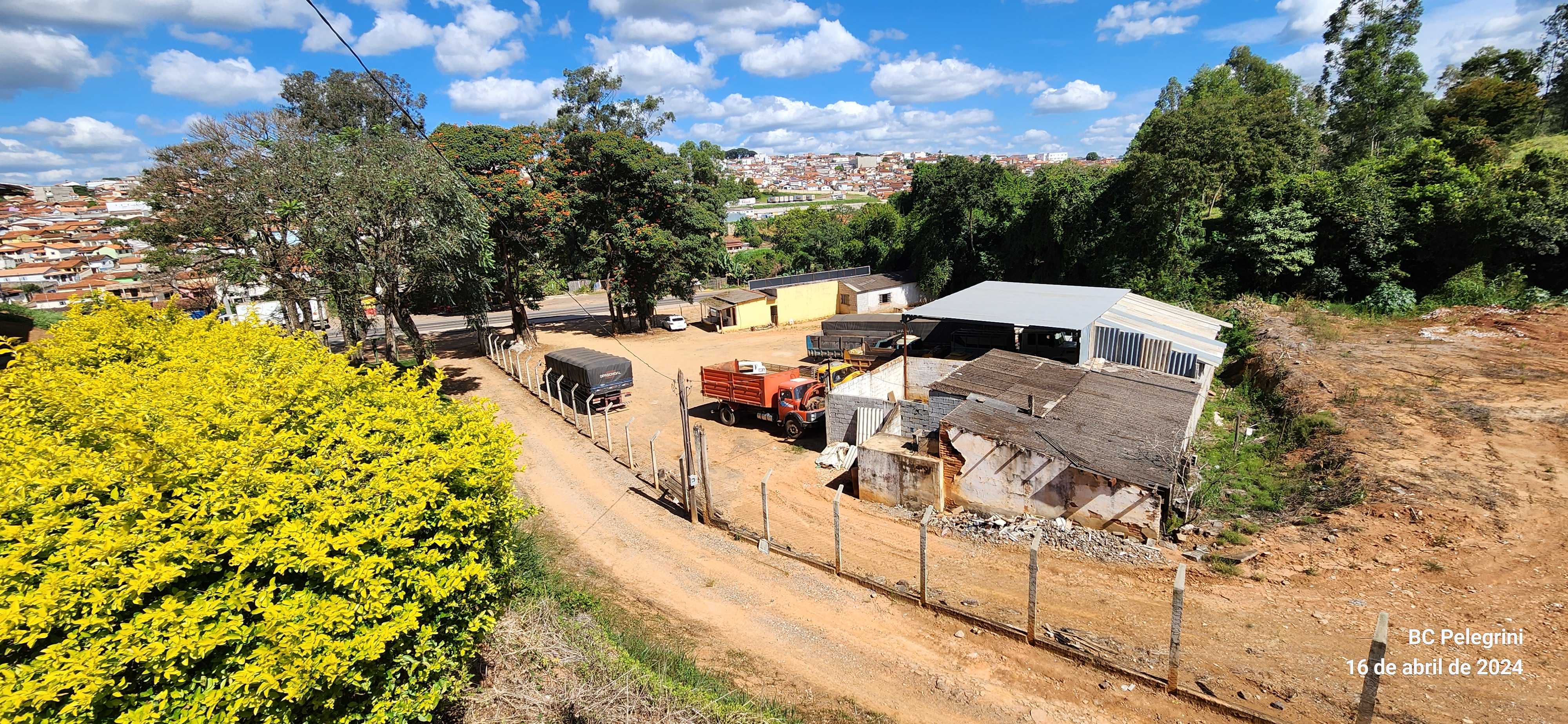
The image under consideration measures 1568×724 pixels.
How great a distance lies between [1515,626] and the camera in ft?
27.7

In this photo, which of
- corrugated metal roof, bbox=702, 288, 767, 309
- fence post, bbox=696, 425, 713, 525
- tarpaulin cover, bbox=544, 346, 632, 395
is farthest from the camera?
corrugated metal roof, bbox=702, 288, 767, 309

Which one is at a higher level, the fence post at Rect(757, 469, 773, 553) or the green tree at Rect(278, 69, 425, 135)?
the green tree at Rect(278, 69, 425, 135)

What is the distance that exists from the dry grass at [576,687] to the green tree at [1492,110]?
39589 millimetres

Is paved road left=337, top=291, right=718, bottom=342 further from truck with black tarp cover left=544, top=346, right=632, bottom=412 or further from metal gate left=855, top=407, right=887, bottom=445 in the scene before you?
metal gate left=855, top=407, right=887, bottom=445

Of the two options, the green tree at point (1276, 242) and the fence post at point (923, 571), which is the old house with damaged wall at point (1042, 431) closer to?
the fence post at point (923, 571)

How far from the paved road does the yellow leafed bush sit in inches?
1118

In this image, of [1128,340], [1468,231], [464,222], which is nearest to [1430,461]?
[1128,340]

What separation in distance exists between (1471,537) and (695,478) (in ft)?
45.3

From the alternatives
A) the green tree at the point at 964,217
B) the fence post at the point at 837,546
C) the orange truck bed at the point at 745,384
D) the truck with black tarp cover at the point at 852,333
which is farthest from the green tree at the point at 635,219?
the fence post at the point at 837,546

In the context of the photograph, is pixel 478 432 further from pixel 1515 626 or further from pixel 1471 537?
pixel 1471 537

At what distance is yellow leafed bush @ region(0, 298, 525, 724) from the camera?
4.70 meters

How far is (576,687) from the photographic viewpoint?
7215 mm

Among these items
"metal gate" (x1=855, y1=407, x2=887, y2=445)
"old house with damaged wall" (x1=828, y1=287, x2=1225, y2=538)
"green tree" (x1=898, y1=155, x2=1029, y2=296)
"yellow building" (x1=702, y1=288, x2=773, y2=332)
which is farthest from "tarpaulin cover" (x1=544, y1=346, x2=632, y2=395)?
"green tree" (x1=898, y1=155, x2=1029, y2=296)

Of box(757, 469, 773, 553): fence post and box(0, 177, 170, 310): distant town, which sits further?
box(0, 177, 170, 310): distant town
